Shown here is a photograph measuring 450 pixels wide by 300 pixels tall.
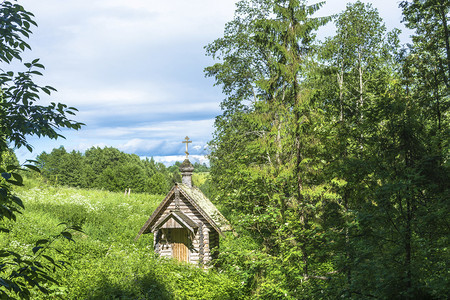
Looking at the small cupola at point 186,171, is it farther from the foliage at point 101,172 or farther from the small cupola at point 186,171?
the foliage at point 101,172

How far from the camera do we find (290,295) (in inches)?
457

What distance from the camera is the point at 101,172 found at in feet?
269

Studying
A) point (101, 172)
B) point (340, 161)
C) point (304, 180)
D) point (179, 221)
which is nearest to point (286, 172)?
point (304, 180)

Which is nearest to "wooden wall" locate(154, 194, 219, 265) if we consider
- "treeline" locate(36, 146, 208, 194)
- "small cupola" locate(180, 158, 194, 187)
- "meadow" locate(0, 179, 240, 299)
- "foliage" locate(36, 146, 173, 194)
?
"meadow" locate(0, 179, 240, 299)

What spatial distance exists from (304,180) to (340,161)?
5892mm

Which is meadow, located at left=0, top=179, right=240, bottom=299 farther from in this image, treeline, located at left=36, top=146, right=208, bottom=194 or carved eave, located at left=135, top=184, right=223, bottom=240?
treeline, located at left=36, top=146, right=208, bottom=194

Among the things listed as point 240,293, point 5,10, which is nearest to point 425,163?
point 5,10

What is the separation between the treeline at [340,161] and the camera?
6.82 metres

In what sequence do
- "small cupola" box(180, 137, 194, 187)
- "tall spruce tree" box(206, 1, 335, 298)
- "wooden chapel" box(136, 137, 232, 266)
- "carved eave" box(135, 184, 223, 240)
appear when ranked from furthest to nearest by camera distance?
"small cupola" box(180, 137, 194, 187)
"wooden chapel" box(136, 137, 232, 266)
"carved eave" box(135, 184, 223, 240)
"tall spruce tree" box(206, 1, 335, 298)

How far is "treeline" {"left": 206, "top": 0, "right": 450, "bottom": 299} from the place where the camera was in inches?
269

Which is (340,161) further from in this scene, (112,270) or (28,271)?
(112,270)

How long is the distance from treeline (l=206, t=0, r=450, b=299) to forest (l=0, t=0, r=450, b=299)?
0.16 feet

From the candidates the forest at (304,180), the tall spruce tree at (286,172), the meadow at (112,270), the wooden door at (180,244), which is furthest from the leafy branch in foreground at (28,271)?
the wooden door at (180,244)

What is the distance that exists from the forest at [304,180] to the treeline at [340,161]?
1.9 inches
